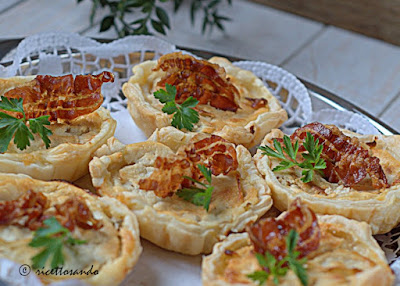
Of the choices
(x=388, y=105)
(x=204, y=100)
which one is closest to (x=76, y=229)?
(x=204, y=100)

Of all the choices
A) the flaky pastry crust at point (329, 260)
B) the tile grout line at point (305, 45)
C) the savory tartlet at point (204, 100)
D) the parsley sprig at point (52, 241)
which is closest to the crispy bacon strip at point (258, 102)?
the savory tartlet at point (204, 100)

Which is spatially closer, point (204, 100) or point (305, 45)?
point (204, 100)

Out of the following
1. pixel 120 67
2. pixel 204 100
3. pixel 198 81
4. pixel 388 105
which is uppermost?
pixel 198 81

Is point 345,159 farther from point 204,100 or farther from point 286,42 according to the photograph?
point 286,42

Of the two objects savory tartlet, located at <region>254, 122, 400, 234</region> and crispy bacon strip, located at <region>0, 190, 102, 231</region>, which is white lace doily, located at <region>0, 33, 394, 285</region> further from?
crispy bacon strip, located at <region>0, 190, 102, 231</region>

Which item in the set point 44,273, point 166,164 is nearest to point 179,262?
point 166,164

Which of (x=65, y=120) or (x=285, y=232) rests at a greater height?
(x=285, y=232)

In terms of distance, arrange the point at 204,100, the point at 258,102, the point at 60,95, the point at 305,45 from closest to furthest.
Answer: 1. the point at 60,95
2. the point at 204,100
3. the point at 258,102
4. the point at 305,45
